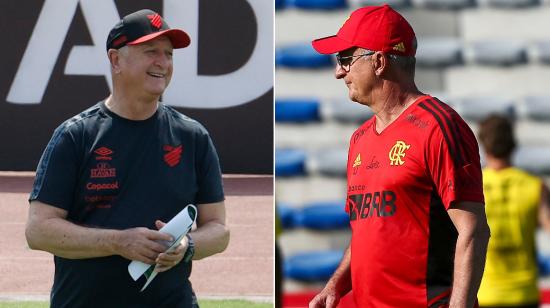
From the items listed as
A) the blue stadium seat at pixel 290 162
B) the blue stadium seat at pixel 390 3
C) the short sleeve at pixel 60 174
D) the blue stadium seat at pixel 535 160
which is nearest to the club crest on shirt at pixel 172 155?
the short sleeve at pixel 60 174

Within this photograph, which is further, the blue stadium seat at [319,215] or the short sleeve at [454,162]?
the blue stadium seat at [319,215]

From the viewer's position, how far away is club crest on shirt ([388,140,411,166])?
11.0 feet

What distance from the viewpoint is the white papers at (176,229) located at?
3494 mm

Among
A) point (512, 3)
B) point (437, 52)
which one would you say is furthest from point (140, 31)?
point (512, 3)

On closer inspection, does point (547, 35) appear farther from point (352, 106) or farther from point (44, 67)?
point (44, 67)

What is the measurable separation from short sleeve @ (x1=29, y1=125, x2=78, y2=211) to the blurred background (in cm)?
346

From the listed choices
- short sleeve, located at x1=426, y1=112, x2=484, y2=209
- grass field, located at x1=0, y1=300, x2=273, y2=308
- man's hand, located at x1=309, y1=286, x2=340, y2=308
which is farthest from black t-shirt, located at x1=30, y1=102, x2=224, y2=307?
grass field, located at x1=0, y1=300, x2=273, y2=308

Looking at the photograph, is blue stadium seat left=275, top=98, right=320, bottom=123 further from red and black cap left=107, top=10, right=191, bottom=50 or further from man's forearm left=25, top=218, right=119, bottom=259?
man's forearm left=25, top=218, right=119, bottom=259

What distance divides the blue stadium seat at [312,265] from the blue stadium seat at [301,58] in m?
1.21

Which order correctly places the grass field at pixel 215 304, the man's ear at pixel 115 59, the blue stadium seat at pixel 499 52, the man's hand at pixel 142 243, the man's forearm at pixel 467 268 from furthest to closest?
the grass field at pixel 215 304 < the blue stadium seat at pixel 499 52 < the man's ear at pixel 115 59 < the man's hand at pixel 142 243 < the man's forearm at pixel 467 268

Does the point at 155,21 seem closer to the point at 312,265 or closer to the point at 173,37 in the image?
the point at 173,37

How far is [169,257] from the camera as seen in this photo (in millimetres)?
3535

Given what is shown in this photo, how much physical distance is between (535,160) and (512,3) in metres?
1.04

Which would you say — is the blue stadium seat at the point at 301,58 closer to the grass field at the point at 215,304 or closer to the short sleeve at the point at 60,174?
the grass field at the point at 215,304
